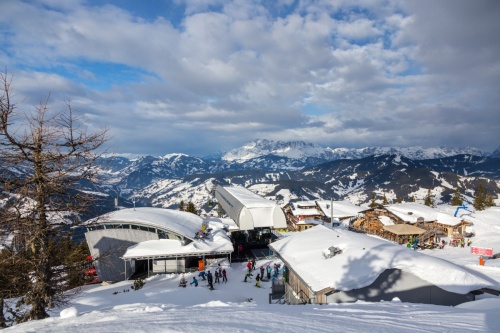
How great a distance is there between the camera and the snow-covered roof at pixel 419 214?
4722 centimetres

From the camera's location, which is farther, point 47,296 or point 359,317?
point 47,296

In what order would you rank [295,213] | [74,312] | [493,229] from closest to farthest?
[74,312]
[493,229]
[295,213]

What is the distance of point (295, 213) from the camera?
72.9 meters

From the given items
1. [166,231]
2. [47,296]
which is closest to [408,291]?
[47,296]

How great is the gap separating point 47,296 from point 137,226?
24.2 meters

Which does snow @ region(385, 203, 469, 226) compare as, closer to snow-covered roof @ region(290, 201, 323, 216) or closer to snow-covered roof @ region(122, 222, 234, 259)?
snow-covered roof @ region(290, 201, 323, 216)

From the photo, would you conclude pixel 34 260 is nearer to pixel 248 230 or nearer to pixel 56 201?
pixel 56 201

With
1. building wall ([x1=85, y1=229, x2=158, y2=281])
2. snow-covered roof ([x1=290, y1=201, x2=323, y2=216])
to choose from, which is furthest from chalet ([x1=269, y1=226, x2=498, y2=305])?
snow-covered roof ([x1=290, y1=201, x2=323, y2=216])

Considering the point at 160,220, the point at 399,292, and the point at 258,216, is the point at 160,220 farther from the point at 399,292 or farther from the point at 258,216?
the point at 399,292

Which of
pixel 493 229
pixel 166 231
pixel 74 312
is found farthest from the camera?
pixel 493 229

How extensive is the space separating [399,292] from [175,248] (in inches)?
871

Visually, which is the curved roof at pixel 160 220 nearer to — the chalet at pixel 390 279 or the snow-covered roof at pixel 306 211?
the chalet at pixel 390 279

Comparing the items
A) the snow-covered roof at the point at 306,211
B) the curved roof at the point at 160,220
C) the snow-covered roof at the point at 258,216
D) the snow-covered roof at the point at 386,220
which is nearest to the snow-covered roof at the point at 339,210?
the snow-covered roof at the point at 306,211

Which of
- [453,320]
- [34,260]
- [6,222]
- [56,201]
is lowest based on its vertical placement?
[453,320]
